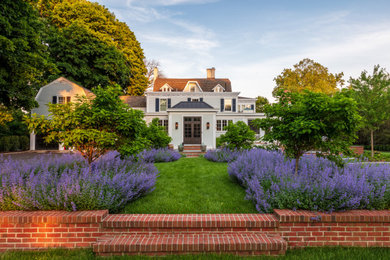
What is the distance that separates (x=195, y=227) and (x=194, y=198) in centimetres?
133

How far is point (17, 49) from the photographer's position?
36.2ft

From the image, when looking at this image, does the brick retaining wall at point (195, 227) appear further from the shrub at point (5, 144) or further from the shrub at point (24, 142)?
the shrub at point (24, 142)

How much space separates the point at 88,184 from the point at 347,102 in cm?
516

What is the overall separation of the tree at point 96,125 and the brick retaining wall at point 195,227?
2.02m

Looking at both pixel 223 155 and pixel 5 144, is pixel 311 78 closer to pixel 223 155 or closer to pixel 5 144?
pixel 223 155

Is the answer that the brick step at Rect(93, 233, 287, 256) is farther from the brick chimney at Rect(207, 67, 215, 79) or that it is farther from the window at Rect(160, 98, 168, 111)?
the brick chimney at Rect(207, 67, 215, 79)

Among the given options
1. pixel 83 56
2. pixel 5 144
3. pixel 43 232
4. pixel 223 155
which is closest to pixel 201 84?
pixel 83 56

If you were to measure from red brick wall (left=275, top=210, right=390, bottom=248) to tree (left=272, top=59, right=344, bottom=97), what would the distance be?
1203 inches

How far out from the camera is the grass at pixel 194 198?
4050mm

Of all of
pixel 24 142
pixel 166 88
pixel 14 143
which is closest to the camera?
pixel 14 143

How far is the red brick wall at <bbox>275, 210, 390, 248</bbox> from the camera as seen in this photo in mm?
3285

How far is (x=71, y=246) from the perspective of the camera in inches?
128

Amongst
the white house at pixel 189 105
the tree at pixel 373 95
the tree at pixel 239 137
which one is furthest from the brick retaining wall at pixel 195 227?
the white house at pixel 189 105

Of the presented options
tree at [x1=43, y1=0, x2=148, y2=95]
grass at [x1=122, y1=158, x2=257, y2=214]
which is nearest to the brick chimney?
tree at [x1=43, y1=0, x2=148, y2=95]
